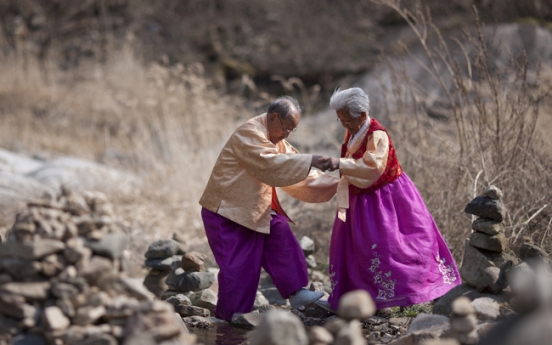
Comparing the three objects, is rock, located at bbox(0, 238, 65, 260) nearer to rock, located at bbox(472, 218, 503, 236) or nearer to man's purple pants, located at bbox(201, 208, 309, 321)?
man's purple pants, located at bbox(201, 208, 309, 321)

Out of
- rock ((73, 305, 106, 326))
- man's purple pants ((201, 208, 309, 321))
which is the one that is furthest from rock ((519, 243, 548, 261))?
rock ((73, 305, 106, 326))

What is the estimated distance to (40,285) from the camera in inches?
125

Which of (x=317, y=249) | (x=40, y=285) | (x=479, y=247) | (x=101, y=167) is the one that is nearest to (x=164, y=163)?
(x=101, y=167)

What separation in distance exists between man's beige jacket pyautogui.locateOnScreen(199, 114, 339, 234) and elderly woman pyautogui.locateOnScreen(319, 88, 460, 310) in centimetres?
28

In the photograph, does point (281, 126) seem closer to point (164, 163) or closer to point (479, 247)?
point (479, 247)

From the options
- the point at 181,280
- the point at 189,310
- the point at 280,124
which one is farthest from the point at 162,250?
the point at 280,124

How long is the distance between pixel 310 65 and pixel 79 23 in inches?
202

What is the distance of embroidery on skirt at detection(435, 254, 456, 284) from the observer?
16.3 ft

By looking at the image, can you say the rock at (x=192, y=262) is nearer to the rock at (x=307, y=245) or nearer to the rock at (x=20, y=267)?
the rock at (x=307, y=245)

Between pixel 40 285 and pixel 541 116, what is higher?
pixel 541 116

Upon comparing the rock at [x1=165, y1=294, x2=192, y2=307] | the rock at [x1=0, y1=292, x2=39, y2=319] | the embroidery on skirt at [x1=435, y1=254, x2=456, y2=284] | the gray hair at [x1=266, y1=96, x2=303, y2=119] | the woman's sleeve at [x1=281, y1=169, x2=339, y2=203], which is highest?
the gray hair at [x1=266, y1=96, x2=303, y2=119]

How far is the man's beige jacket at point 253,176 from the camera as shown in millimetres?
4836

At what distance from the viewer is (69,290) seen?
315cm

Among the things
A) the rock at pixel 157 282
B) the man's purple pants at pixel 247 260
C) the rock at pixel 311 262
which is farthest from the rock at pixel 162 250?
the rock at pixel 311 262
